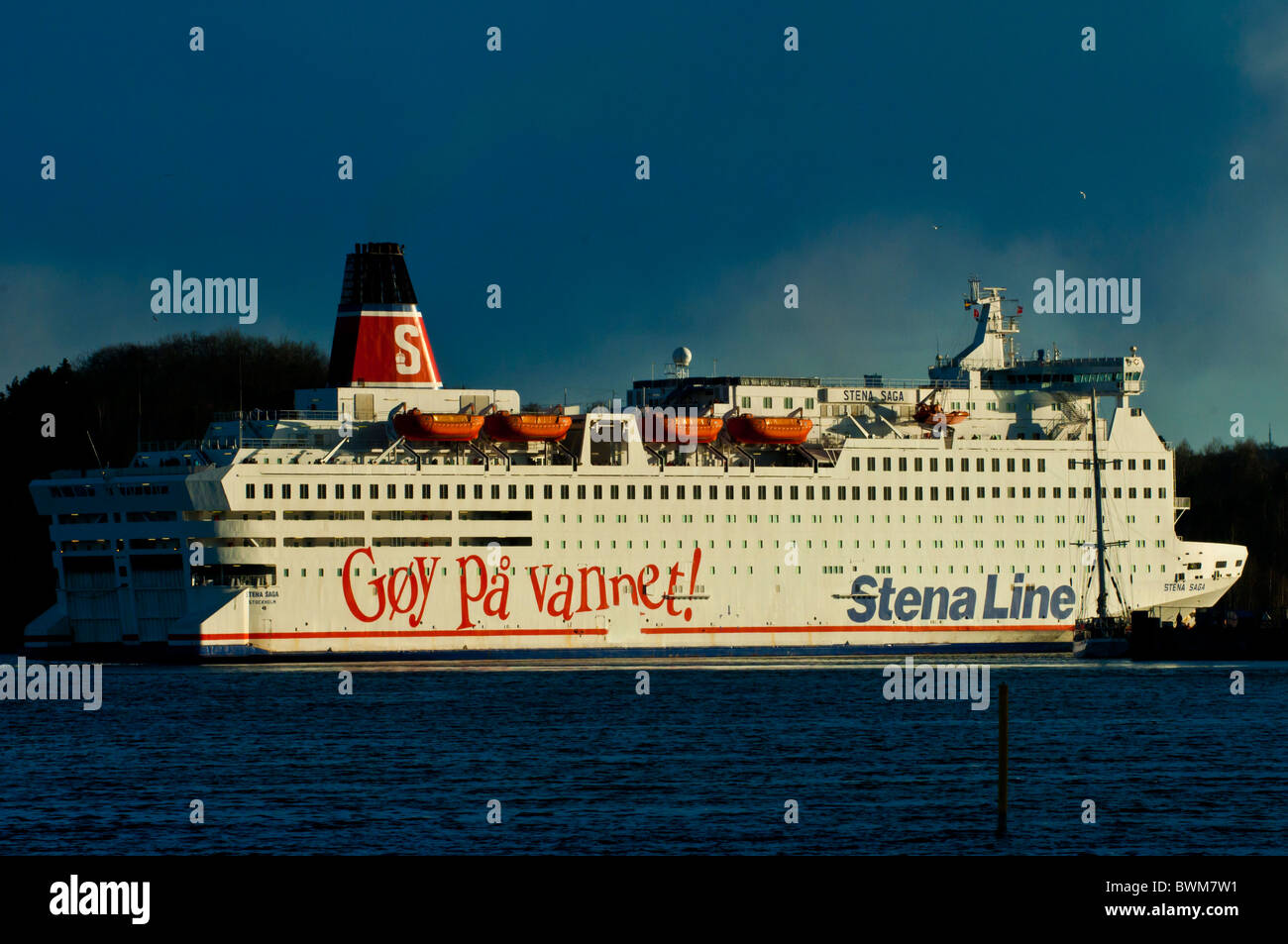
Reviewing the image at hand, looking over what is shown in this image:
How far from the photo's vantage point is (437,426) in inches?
2539

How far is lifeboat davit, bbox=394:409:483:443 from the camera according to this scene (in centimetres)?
6438

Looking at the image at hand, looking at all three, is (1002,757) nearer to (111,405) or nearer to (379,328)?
(379,328)

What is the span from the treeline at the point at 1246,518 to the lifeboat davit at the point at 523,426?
148ft

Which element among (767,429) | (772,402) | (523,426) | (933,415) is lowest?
(767,429)

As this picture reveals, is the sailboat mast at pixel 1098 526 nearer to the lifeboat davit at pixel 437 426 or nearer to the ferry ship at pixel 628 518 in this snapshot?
the ferry ship at pixel 628 518

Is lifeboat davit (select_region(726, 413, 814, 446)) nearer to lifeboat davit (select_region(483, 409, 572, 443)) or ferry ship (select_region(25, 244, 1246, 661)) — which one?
ferry ship (select_region(25, 244, 1246, 661))

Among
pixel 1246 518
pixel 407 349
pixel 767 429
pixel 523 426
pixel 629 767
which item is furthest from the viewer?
pixel 1246 518

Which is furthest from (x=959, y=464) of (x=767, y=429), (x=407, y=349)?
(x=407, y=349)

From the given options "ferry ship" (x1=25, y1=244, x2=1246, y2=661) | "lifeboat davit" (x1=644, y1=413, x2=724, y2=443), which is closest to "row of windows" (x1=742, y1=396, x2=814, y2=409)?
"ferry ship" (x1=25, y1=244, x2=1246, y2=661)

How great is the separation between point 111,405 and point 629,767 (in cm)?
6251

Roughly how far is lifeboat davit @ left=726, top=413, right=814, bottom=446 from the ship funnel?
34.8ft

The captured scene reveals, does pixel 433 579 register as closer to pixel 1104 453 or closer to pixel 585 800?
pixel 1104 453

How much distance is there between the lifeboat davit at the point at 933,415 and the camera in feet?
238
